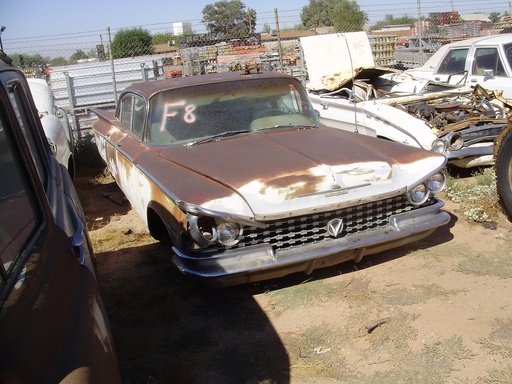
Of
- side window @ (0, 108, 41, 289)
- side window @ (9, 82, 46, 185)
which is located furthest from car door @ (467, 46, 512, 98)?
side window @ (0, 108, 41, 289)

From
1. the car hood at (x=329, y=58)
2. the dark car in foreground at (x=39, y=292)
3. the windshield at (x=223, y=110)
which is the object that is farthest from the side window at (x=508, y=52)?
the dark car in foreground at (x=39, y=292)

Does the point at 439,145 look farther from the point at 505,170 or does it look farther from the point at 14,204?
the point at 14,204

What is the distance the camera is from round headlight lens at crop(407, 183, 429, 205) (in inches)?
164

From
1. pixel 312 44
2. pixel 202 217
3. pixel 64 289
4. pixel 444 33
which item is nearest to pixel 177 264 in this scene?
pixel 202 217

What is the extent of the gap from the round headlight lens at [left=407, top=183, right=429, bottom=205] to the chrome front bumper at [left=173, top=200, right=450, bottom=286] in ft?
0.24

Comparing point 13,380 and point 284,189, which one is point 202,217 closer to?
point 284,189

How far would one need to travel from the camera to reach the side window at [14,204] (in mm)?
1723

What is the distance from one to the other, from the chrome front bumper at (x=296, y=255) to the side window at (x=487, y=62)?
17.8 ft

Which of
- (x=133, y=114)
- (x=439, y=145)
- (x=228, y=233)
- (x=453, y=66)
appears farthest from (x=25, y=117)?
(x=453, y=66)

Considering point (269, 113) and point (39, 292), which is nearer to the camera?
point (39, 292)

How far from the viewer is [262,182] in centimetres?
367

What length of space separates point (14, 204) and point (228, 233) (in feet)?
5.99

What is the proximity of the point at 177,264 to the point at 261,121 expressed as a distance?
187 centimetres

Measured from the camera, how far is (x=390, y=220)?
13.4 feet
